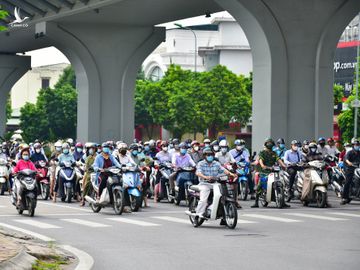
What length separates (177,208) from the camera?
26.8 m

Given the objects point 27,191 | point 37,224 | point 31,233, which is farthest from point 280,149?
point 31,233

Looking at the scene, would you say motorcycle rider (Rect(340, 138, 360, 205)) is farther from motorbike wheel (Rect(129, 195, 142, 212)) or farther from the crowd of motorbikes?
motorbike wheel (Rect(129, 195, 142, 212))

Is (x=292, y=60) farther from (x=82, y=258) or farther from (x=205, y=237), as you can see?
(x=82, y=258)

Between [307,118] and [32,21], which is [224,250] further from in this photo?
[32,21]

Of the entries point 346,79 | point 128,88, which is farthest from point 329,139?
point 346,79

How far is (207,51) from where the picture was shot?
122125 millimetres

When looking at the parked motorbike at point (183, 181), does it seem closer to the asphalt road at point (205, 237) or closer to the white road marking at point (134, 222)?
the asphalt road at point (205, 237)

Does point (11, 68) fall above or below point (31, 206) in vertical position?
above

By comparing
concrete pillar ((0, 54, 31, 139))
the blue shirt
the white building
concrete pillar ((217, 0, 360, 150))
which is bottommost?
the blue shirt

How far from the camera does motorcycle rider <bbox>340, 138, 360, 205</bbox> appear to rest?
27953mm

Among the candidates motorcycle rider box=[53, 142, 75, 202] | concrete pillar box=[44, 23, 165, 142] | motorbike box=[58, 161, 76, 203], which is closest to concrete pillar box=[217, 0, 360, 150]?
motorcycle rider box=[53, 142, 75, 202]

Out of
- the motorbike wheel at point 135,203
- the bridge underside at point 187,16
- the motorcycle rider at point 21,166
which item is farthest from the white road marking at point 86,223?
the bridge underside at point 187,16

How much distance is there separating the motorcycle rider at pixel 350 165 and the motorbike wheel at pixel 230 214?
28.4 ft

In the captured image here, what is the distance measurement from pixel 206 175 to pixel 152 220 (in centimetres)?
213
